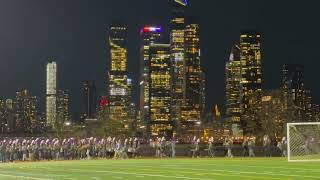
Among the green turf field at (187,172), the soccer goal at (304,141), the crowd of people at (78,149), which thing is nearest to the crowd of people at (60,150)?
the crowd of people at (78,149)

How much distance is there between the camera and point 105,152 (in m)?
58.6

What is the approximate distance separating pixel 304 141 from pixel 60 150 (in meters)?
31.6

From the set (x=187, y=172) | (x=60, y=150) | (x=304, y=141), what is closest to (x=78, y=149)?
(x=60, y=150)

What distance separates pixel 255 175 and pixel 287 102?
7832cm

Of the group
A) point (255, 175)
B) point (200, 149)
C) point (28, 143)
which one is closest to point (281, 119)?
point (200, 149)

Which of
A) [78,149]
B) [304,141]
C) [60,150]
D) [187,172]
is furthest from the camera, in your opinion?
[78,149]

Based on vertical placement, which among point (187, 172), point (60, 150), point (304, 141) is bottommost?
point (60, 150)

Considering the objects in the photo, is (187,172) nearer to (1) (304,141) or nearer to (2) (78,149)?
(1) (304,141)

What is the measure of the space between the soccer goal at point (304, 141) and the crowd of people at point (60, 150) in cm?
2612

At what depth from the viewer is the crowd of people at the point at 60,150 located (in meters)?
57.8

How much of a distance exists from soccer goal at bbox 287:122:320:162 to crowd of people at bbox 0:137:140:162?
85.7ft

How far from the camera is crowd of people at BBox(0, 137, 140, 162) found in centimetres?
5784

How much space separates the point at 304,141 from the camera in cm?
3175

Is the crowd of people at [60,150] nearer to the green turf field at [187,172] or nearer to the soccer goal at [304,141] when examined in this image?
the green turf field at [187,172]
